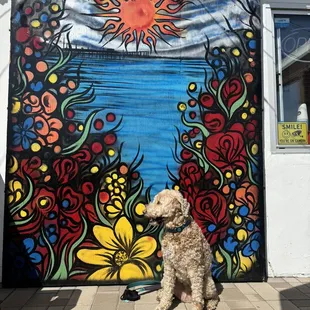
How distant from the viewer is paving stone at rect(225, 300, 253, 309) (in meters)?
3.70

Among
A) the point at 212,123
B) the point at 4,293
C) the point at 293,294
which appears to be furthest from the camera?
the point at 212,123

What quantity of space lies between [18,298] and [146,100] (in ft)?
9.03

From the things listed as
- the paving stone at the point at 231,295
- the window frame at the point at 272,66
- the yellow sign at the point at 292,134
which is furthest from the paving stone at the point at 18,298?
the yellow sign at the point at 292,134

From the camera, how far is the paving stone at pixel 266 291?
13.0 feet

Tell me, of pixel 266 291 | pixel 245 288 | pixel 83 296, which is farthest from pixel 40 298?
pixel 266 291

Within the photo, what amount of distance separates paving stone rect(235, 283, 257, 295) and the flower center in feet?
4.65

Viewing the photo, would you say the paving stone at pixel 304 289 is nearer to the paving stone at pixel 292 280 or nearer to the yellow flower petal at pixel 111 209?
the paving stone at pixel 292 280

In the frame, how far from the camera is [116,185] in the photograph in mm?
4465

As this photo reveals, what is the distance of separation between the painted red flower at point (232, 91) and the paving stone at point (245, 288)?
2.25 metres

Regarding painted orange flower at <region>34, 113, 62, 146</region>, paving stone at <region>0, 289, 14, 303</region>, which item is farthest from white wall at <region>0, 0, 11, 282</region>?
paving stone at <region>0, 289, 14, 303</region>

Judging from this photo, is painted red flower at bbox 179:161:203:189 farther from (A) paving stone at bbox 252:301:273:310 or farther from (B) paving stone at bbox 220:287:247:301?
(A) paving stone at bbox 252:301:273:310

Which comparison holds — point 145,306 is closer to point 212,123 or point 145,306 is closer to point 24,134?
point 212,123

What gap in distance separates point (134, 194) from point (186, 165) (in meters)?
0.75

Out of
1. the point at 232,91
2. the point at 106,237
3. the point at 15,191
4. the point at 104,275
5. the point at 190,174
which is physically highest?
the point at 232,91
